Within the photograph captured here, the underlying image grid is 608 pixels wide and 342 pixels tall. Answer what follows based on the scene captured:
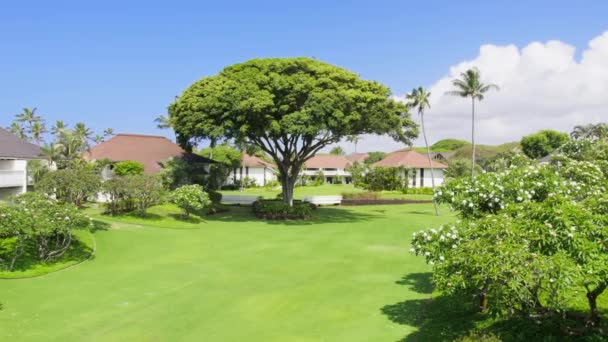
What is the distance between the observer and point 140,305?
14547 millimetres

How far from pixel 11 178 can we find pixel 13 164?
2.96 metres

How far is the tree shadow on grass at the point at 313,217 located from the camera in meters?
34.4

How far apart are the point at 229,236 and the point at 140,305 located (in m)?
12.9

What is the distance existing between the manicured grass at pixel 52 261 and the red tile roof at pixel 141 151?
23.8 meters

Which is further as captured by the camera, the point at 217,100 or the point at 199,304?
the point at 217,100

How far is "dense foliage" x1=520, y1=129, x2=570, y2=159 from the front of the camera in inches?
3392

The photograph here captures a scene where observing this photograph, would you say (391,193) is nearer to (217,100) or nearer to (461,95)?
(461,95)

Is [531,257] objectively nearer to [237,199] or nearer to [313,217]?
[313,217]

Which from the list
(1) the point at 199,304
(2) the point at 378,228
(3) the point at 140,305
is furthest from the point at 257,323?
(2) the point at 378,228

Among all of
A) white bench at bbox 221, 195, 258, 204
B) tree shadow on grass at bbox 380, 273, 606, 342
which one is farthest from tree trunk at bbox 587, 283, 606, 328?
white bench at bbox 221, 195, 258, 204

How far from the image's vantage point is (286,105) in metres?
33.6

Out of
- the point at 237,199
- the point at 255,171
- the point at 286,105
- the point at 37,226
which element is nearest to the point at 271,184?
the point at 255,171

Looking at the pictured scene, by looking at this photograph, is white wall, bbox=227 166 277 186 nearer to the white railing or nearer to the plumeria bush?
the white railing

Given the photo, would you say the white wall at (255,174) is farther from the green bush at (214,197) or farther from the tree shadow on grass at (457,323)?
the tree shadow on grass at (457,323)
